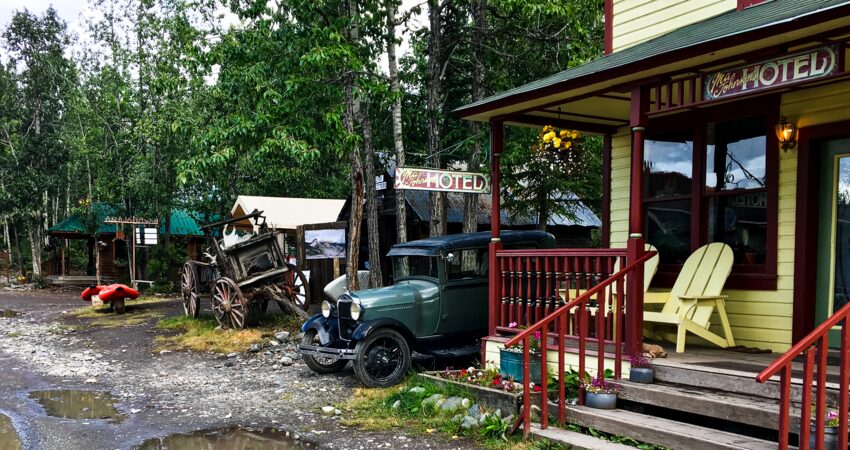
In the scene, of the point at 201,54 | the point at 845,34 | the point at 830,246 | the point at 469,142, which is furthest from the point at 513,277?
the point at 201,54

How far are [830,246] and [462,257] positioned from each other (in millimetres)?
4364

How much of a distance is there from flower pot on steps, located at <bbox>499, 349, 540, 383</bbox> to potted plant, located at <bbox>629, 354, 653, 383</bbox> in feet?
3.26

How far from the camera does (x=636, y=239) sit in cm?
645

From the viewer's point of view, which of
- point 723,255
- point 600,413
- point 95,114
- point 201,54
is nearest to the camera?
point 600,413

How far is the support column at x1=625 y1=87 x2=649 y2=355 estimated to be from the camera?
636cm

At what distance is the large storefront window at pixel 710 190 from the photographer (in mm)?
7332

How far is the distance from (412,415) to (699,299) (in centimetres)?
319

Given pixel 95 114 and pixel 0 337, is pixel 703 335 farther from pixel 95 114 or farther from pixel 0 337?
pixel 95 114

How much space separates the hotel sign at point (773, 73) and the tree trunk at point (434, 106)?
777cm

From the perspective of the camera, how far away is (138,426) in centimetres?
731

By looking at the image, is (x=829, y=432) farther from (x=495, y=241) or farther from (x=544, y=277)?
(x=495, y=241)

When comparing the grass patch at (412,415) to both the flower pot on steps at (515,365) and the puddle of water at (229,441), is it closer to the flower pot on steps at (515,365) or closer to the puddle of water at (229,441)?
the flower pot on steps at (515,365)

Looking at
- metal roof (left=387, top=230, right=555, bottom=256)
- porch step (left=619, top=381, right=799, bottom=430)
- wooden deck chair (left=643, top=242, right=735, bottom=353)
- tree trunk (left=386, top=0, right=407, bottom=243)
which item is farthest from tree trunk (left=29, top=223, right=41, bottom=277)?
porch step (left=619, top=381, right=799, bottom=430)

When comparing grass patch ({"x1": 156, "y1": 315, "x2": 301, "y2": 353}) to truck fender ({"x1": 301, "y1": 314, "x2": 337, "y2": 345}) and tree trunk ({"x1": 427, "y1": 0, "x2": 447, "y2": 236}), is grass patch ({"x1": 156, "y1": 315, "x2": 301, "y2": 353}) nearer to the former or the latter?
truck fender ({"x1": 301, "y1": 314, "x2": 337, "y2": 345})
